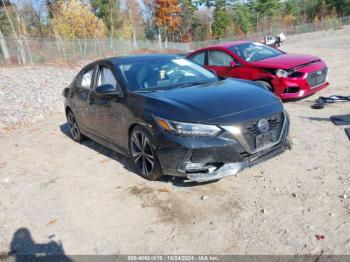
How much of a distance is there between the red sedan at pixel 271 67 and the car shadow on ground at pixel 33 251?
5446 millimetres

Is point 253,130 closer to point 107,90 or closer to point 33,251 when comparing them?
point 107,90

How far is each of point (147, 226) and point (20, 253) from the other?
1.30 meters

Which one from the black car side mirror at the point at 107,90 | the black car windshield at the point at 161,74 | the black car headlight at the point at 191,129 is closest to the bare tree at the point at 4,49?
the black car windshield at the point at 161,74

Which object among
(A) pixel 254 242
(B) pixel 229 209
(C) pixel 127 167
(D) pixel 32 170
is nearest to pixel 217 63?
(C) pixel 127 167

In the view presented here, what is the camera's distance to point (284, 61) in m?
8.06

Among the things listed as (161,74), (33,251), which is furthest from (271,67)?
(33,251)

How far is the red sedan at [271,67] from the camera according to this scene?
7.70 meters

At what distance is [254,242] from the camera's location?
3238 millimetres

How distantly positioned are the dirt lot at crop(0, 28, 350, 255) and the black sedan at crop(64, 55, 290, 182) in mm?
327

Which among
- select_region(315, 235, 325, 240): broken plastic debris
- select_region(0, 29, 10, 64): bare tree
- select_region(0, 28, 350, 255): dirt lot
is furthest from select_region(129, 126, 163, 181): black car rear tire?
select_region(0, 29, 10, 64): bare tree

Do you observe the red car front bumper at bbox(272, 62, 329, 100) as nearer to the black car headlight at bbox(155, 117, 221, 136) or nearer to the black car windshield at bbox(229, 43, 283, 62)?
the black car windshield at bbox(229, 43, 283, 62)

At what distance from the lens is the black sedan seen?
4.02 meters

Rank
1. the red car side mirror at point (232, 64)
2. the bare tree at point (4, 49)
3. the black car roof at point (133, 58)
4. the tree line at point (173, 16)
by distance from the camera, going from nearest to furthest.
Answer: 1. the black car roof at point (133, 58)
2. the red car side mirror at point (232, 64)
3. the bare tree at point (4, 49)
4. the tree line at point (173, 16)

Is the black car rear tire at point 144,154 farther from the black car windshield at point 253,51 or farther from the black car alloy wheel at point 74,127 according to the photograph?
the black car windshield at point 253,51
